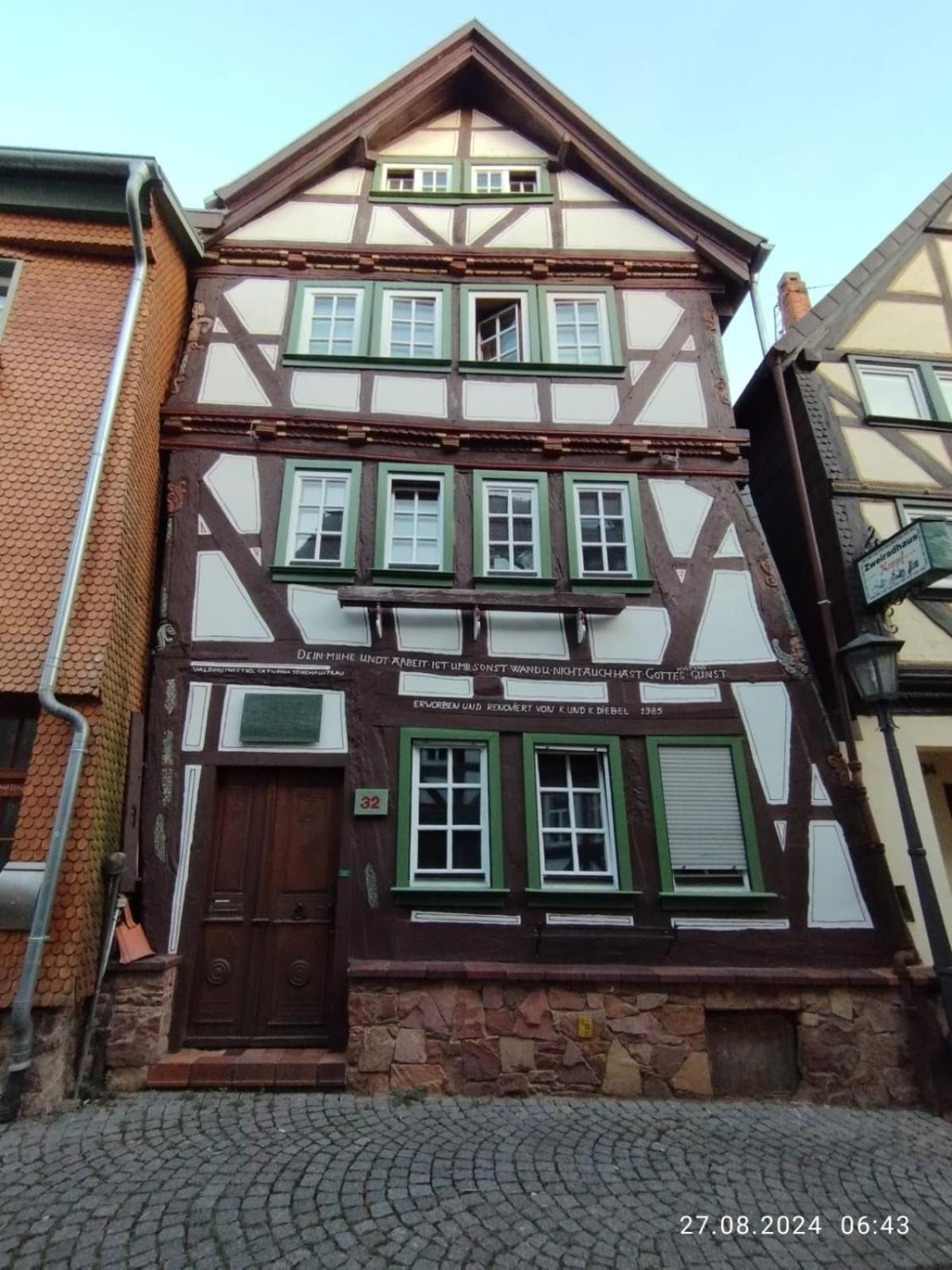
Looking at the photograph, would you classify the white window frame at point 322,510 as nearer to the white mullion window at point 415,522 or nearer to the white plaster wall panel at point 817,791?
the white mullion window at point 415,522

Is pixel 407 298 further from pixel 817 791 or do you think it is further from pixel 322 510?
pixel 817 791

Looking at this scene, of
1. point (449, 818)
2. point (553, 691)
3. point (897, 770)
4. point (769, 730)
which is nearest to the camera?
point (897, 770)

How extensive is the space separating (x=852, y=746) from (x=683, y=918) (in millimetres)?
2358

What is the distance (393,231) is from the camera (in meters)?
9.24

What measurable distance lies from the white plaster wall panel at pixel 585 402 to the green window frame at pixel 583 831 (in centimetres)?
381

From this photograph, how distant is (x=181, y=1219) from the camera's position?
346 centimetres

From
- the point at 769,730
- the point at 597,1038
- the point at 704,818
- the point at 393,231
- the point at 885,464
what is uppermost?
the point at 393,231

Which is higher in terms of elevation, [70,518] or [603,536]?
[603,536]

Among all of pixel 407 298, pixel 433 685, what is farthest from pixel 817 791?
pixel 407 298

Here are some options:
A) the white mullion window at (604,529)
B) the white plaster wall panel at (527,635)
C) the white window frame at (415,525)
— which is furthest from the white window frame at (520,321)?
the white plaster wall panel at (527,635)

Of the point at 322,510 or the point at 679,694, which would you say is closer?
the point at 679,694

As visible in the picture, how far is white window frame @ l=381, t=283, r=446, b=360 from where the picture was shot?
8.41 metres

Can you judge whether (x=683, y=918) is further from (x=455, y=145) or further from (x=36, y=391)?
(x=455, y=145)

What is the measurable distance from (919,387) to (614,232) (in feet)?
14.7
